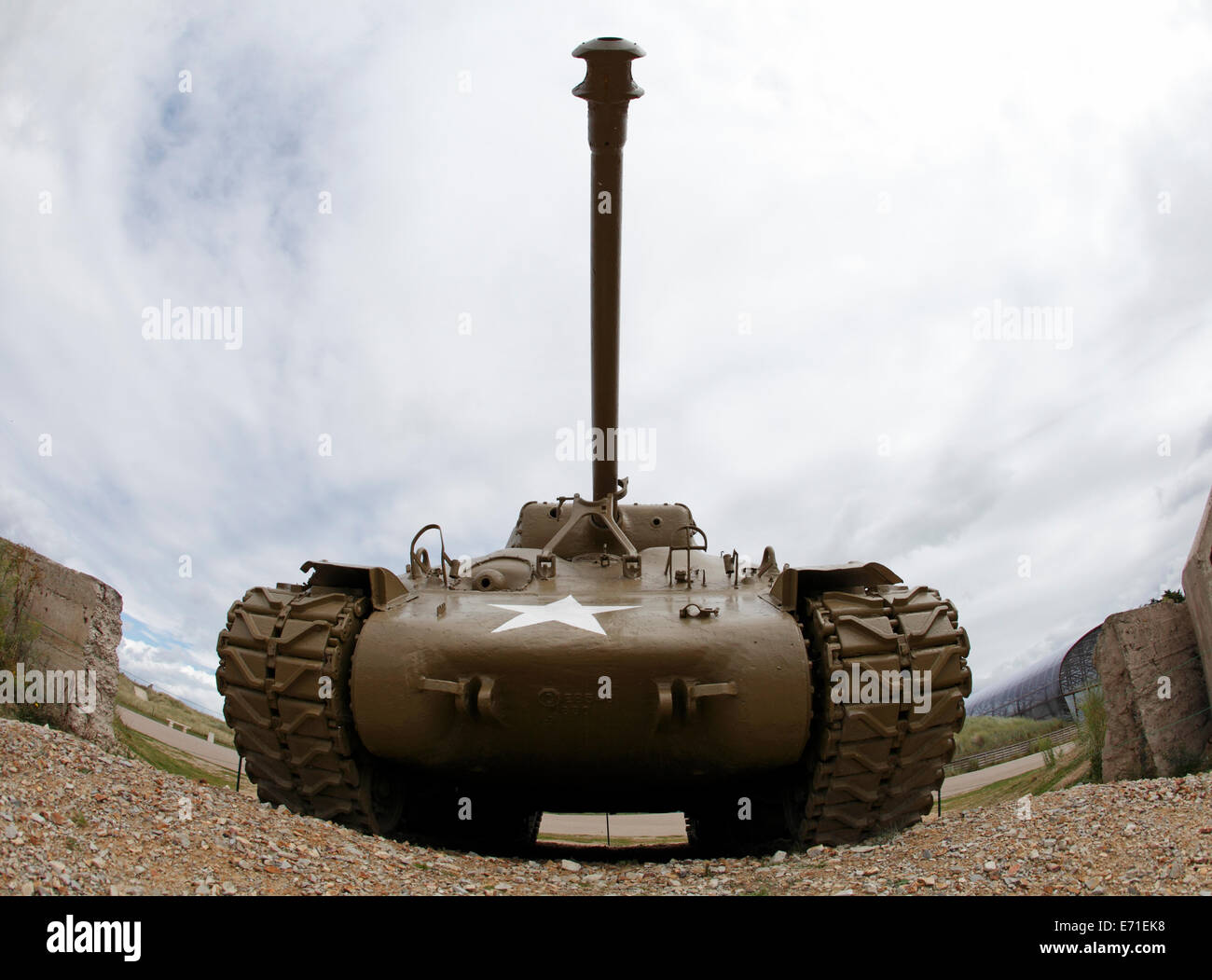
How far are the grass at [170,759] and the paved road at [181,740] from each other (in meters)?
0.39

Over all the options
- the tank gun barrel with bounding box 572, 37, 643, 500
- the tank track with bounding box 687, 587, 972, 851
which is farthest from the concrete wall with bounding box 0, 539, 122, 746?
the tank track with bounding box 687, 587, 972, 851

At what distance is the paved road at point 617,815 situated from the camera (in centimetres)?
1432

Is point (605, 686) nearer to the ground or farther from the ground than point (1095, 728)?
farther from the ground

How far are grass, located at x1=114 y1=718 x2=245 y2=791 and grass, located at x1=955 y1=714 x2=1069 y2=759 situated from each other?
437 inches

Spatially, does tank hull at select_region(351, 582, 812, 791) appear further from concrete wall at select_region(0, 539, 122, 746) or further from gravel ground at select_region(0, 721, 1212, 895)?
concrete wall at select_region(0, 539, 122, 746)

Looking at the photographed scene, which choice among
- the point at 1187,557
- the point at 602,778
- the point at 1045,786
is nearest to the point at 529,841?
the point at 602,778

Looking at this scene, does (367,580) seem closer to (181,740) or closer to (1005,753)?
(181,740)

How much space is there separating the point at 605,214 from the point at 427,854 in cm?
477

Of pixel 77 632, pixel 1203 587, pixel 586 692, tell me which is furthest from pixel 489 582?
pixel 1203 587

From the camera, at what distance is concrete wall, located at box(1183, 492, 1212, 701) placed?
9.49 metres

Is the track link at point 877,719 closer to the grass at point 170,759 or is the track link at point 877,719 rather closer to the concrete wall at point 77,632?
the grass at point 170,759

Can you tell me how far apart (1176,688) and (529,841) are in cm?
672

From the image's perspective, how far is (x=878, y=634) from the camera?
270 inches

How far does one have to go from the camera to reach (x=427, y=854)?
679 centimetres
